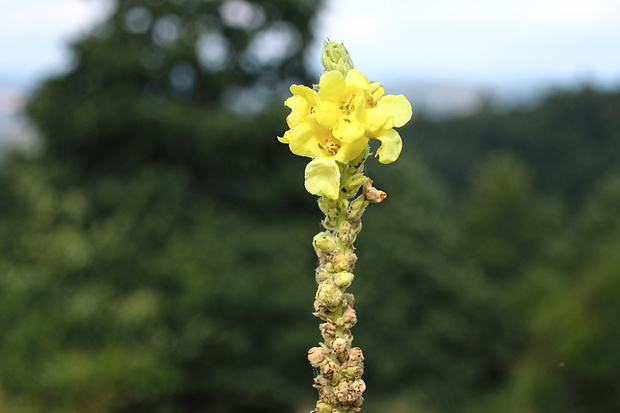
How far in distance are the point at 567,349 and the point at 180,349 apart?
412 inches

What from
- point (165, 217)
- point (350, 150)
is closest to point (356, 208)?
point (350, 150)

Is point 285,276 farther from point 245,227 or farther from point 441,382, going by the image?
point 441,382

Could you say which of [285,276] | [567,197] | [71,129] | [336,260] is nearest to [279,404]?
[285,276]

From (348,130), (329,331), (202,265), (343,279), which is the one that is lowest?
(329,331)

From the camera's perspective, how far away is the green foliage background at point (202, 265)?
1075 cm

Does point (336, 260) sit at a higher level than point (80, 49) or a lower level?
lower

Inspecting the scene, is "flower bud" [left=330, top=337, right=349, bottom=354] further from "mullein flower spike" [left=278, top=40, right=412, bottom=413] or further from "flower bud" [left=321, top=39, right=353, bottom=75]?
"flower bud" [left=321, top=39, right=353, bottom=75]

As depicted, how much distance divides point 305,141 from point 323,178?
142 millimetres

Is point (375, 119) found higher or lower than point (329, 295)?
higher

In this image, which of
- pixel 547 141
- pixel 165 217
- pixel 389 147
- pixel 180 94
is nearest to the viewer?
pixel 389 147

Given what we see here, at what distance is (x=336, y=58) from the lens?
5.68 ft

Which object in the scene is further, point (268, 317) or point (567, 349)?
point (567, 349)

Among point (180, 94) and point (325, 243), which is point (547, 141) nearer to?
point (180, 94)

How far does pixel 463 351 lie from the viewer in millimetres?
19547
